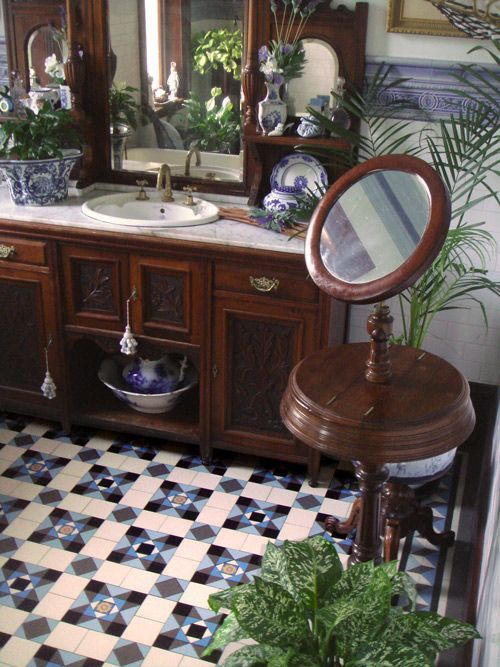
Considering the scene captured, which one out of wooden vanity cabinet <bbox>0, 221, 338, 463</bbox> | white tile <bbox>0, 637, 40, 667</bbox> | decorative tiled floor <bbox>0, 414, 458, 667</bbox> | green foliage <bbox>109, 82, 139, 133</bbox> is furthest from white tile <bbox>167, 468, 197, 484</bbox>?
green foliage <bbox>109, 82, 139, 133</bbox>

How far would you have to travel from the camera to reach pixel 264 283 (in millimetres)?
3502

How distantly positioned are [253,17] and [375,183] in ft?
5.83

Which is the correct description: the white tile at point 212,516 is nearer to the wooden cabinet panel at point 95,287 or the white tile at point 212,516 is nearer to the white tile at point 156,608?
the white tile at point 156,608

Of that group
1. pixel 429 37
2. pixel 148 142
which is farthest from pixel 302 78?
pixel 148 142

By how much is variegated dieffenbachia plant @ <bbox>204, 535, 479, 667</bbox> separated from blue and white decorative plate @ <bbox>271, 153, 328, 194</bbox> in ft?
7.18

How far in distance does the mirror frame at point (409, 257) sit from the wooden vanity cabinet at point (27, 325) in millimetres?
1843

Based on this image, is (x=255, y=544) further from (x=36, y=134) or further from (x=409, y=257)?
(x=36, y=134)

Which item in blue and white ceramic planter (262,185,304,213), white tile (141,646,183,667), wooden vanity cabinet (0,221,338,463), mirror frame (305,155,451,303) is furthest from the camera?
blue and white ceramic planter (262,185,304,213)

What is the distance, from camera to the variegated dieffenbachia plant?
1.78m

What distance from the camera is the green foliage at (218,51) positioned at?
148 inches

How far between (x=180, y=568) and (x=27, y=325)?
137 cm

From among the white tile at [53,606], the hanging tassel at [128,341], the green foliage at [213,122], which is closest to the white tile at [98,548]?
the white tile at [53,606]

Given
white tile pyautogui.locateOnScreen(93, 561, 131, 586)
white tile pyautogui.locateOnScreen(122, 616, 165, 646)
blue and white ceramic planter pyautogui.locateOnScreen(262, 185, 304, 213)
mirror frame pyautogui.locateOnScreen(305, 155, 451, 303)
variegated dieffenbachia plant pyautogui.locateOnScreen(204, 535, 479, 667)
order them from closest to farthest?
variegated dieffenbachia plant pyautogui.locateOnScreen(204, 535, 479, 667), mirror frame pyautogui.locateOnScreen(305, 155, 451, 303), white tile pyautogui.locateOnScreen(122, 616, 165, 646), white tile pyautogui.locateOnScreen(93, 561, 131, 586), blue and white ceramic planter pyautogui.locateOnScreen(262, 185, 304, 213)

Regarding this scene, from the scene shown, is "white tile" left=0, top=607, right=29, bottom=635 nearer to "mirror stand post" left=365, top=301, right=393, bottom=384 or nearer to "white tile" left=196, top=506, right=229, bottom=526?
"white tile" left=196, top=506, right=229, bottom=526
